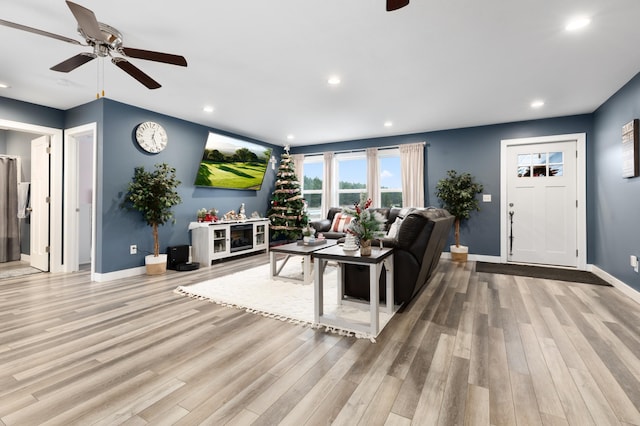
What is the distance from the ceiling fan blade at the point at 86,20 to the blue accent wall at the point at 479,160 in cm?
543

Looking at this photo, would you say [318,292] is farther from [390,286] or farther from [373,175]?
[373,175]

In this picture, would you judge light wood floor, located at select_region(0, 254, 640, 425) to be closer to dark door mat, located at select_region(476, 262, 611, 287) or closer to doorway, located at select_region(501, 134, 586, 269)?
dark door mat, located at select_region(476, 262, 611, 287)

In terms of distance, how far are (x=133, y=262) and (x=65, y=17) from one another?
328 cm

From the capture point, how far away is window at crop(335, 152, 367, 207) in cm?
683

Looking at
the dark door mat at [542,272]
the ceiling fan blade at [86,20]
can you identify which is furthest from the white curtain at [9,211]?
the dark door mat at [542,272]

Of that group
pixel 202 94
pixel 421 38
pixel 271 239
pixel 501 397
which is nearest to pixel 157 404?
pixel 501 397

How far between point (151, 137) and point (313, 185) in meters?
3.82

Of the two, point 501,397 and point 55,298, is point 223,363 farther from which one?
point 55,298

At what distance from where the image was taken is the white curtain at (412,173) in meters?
5.95

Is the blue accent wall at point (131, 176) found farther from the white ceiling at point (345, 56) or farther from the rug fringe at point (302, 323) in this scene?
the rug fringe at point (302, 323)

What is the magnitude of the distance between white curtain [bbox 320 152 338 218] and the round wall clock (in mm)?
3435

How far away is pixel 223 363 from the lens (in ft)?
6.66

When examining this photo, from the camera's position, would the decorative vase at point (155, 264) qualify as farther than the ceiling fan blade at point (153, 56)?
Yes

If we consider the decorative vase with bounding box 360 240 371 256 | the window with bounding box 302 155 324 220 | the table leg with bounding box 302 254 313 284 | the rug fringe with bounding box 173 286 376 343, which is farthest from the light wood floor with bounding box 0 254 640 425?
the window with bounding box 302 155 324 220
